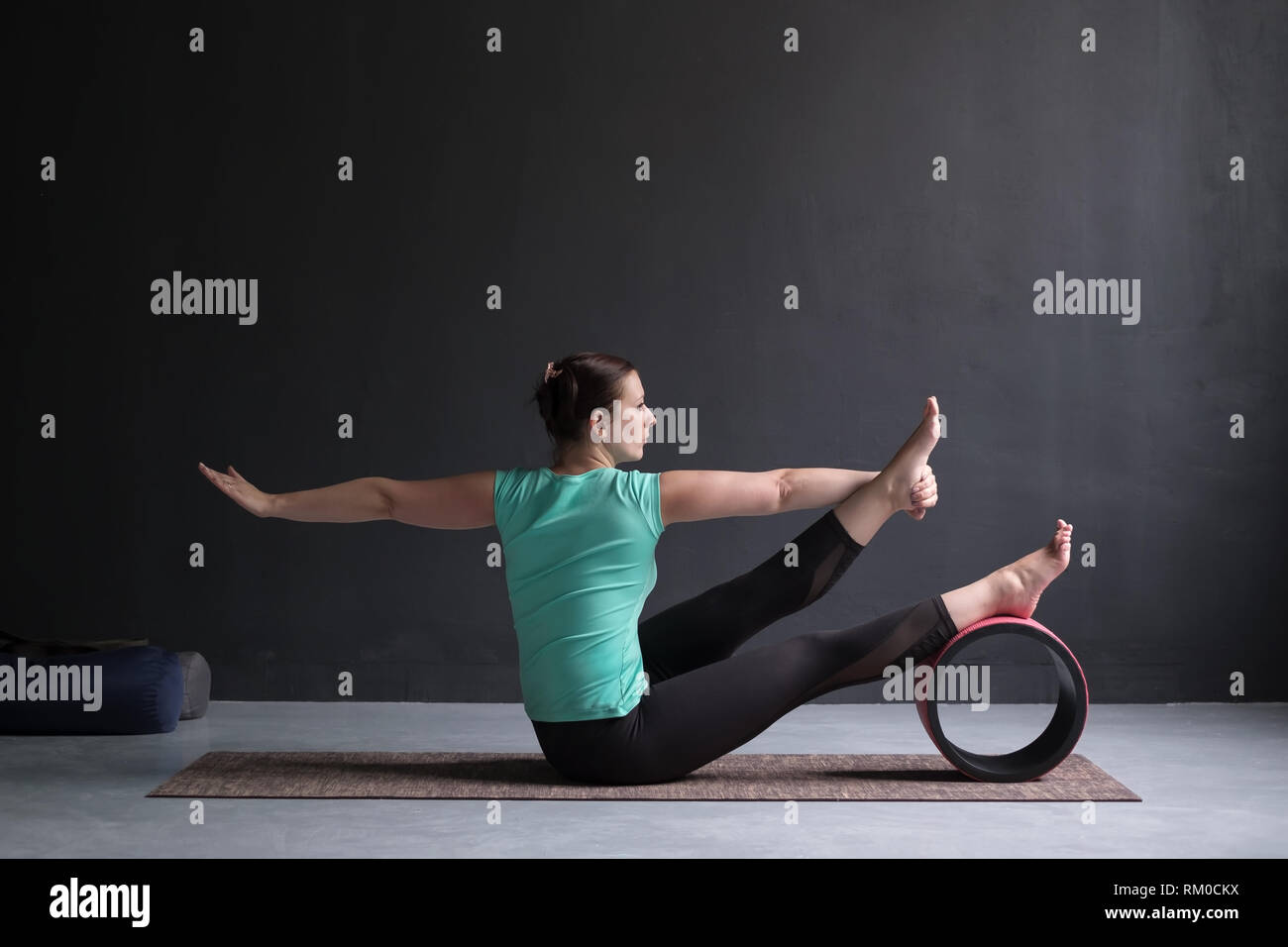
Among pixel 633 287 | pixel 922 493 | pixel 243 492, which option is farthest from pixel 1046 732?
pixel 633 287

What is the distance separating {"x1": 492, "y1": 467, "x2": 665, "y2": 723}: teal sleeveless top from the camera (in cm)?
279

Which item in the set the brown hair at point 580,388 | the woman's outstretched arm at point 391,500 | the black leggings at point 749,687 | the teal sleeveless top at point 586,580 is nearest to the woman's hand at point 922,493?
the black leggings at point 749,687

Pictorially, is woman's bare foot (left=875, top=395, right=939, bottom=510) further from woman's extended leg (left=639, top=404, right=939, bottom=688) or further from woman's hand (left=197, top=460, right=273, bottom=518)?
woman's hand (left=197, top=460, right=273, bottom=518)

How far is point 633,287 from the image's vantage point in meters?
4.61

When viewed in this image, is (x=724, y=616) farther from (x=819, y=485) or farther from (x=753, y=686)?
(x=819, y=485)

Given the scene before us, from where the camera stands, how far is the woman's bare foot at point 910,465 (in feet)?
9.05

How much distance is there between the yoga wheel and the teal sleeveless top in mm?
643

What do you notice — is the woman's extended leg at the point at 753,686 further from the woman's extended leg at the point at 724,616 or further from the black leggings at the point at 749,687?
the woman's extended leg at the point at 724,616

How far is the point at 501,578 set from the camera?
4617 mm

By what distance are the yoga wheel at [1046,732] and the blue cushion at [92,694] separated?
2.15 m

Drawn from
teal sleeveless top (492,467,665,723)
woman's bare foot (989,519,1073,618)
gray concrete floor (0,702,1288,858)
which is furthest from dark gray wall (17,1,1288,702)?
teal sleeveless top (492,467,665,723)

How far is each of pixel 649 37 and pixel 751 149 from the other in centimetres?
51
